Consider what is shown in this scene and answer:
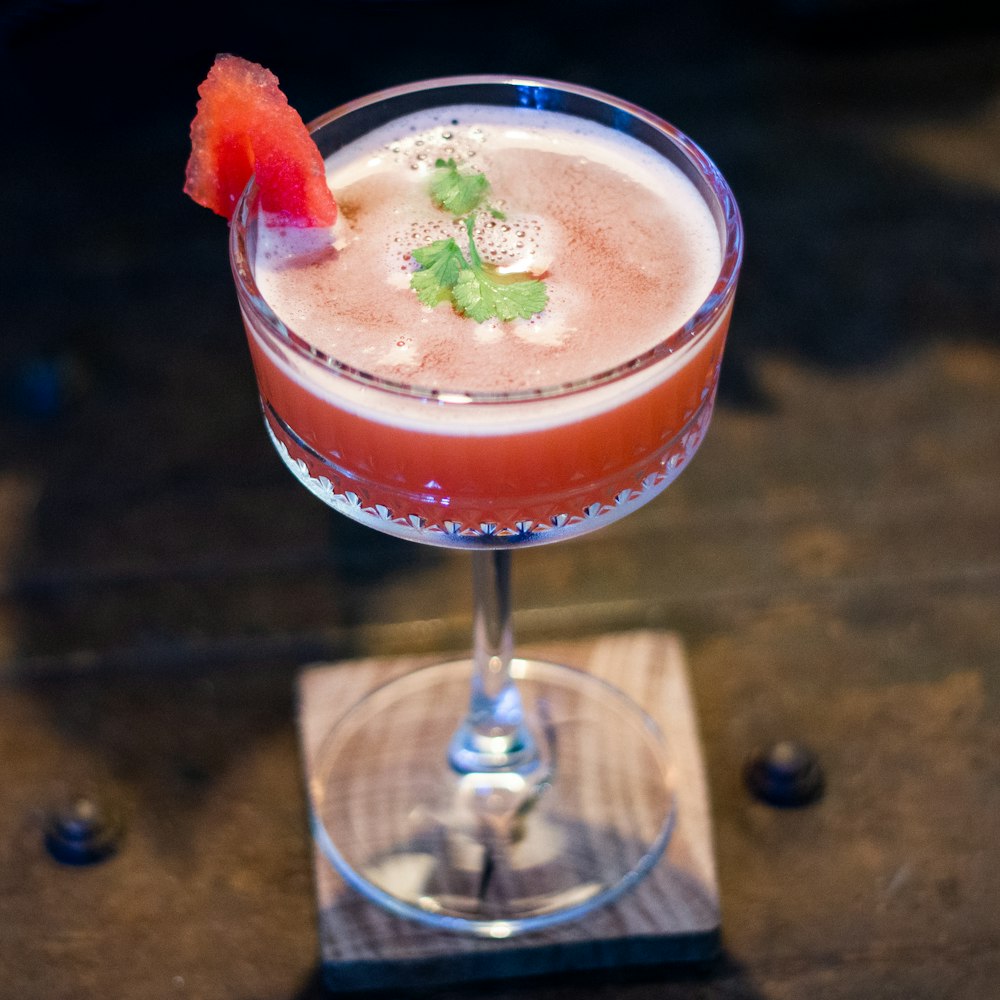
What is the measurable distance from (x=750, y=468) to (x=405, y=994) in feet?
2.32

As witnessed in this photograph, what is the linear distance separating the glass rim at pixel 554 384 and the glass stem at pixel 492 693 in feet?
1.01

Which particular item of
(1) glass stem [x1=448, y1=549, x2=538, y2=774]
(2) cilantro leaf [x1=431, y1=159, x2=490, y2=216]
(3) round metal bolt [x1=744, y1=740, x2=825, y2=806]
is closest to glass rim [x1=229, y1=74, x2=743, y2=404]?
(2) cilantro leaf [x1=431, y1=159, x2=490, y2=216]

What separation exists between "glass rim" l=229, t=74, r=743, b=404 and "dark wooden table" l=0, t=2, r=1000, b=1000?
0.55 meters

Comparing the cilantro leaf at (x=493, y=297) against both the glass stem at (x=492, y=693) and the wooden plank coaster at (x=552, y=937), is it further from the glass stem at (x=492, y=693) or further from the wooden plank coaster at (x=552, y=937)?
the wooden plank coaster at (x=552, y=937)

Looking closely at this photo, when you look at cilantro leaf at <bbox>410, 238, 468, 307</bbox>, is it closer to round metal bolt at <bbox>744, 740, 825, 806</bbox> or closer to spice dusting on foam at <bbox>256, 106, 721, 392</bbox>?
spice dusting on foam at <bbox>256, 106, 721, 392</bbox>

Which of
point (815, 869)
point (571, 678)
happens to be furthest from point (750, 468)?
point (815, 869)

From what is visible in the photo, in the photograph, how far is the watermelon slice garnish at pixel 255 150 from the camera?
99 centimetres

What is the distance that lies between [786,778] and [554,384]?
0.58 metres

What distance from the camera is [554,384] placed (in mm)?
927

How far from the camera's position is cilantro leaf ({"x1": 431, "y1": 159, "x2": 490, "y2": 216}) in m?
1.09

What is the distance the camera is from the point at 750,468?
5.32 ft

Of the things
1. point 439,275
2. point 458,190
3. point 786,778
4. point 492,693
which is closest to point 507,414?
point 439,275

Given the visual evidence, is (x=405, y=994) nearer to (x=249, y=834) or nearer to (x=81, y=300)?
(x=249, y=834)

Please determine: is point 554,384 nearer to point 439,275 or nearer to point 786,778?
point 439,275
